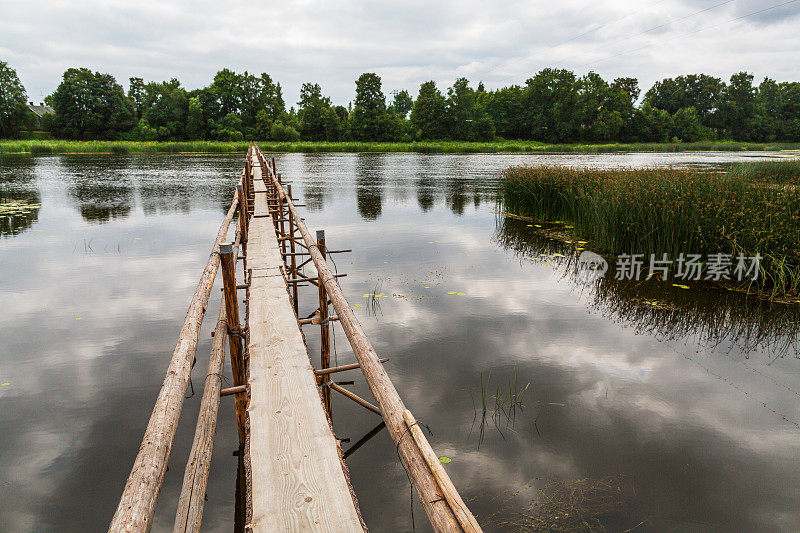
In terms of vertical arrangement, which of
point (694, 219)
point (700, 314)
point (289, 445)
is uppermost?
point (694, 219)

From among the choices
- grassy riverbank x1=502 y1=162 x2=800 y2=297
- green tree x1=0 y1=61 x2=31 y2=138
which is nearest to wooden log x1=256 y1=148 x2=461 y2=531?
grassy riverbank x1=502 y1=162 x2=800 y2=297

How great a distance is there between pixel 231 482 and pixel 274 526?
96.9 inches

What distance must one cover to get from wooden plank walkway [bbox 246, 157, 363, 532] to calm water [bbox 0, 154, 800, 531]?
1.43 m

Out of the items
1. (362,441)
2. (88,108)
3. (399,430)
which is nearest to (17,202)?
(362,441)

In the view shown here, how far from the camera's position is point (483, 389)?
18.6ft

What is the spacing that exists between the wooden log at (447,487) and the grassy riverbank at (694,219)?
27.6 ft

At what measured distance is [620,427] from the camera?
5.00m

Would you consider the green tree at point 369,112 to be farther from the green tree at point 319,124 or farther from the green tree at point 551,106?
the green tree at point 551,106

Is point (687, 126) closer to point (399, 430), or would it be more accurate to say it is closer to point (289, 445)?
point (399, 430)

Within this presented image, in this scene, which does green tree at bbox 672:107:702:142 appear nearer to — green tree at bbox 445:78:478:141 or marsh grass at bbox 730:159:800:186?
green tree at bbox 445:78:478:141

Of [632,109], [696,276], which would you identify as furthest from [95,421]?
[632,109]

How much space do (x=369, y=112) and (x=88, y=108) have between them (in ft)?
159

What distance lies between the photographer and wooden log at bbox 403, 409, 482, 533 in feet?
6.04

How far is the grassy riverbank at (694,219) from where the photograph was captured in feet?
28.0
